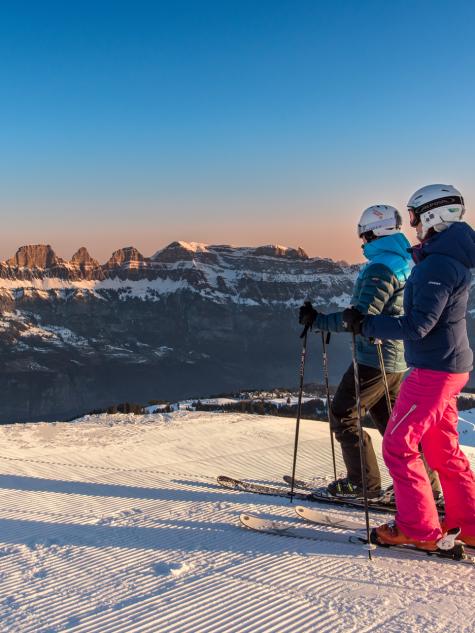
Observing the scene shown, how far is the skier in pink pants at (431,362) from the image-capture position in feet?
14.2

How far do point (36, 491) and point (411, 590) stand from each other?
5.08 m

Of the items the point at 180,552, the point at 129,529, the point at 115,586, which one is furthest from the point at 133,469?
the point at 115,586

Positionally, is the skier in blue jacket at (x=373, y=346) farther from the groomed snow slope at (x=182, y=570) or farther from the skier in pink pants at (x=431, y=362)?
the skier in pink pants at (x=431, y=362)

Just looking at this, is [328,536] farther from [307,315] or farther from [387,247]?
[387,247]

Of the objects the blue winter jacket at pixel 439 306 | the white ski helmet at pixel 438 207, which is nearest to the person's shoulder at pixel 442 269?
the blue winter jacket at pixel 439 306

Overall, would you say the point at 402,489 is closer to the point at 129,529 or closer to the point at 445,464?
the point at 445,464

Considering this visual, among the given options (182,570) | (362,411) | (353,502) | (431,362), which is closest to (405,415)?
(431,362)

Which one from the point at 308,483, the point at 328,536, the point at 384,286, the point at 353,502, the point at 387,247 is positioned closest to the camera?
the point at 328,536

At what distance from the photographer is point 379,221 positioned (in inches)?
243

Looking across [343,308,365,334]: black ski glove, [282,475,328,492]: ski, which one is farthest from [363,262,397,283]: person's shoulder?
[282,475,328,492]: ski

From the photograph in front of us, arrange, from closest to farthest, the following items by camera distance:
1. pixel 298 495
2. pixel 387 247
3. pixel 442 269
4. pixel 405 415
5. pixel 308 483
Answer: pixel 442 269
pixel 405 415
pixel 387 247
pixel 298 495
pixel 308 483

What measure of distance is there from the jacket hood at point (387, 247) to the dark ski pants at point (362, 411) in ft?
4.04

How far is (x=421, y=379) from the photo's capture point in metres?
4.55

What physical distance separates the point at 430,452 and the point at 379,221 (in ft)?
8.28
